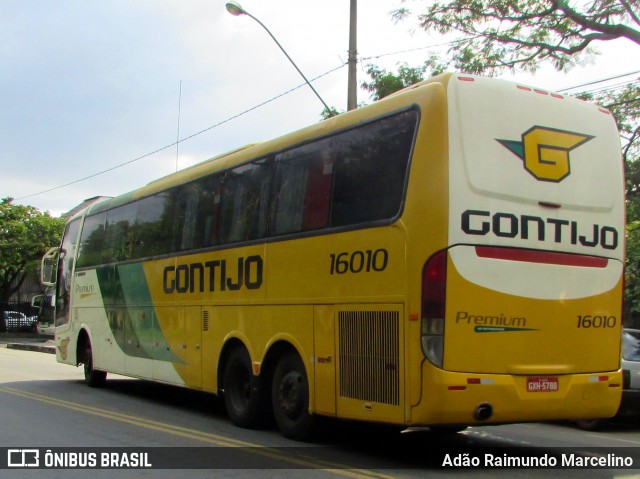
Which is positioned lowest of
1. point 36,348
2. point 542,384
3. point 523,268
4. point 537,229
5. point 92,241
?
point 36,348

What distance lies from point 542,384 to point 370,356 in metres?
1.67

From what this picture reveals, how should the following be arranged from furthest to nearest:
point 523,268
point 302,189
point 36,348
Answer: point 36,348 < point 302,189 < point 523,268

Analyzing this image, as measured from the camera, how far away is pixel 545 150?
26.1 feet

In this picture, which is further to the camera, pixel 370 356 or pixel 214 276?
pixel 214 276

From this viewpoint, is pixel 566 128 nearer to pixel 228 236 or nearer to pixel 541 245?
pixel 541 245

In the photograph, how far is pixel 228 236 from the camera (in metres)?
10.8

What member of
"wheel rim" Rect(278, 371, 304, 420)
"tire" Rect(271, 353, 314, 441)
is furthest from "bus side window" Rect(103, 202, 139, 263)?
"wheel rim" Rect(278, 371, 304, 420)

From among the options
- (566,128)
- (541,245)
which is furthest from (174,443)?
(566,128)

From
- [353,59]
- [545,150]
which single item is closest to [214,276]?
[545,150]

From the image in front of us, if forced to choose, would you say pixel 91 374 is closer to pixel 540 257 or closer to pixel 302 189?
pixel 302 189

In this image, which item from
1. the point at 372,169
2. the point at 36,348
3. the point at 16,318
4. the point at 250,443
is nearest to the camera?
the point at 372,169

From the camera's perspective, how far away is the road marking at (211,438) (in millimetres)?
7496

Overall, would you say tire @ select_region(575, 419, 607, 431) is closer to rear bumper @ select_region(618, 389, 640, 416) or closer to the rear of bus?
rear bumper @ select_region(618, 389, 640, 416)

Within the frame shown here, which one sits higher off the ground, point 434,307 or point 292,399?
point 434,307
